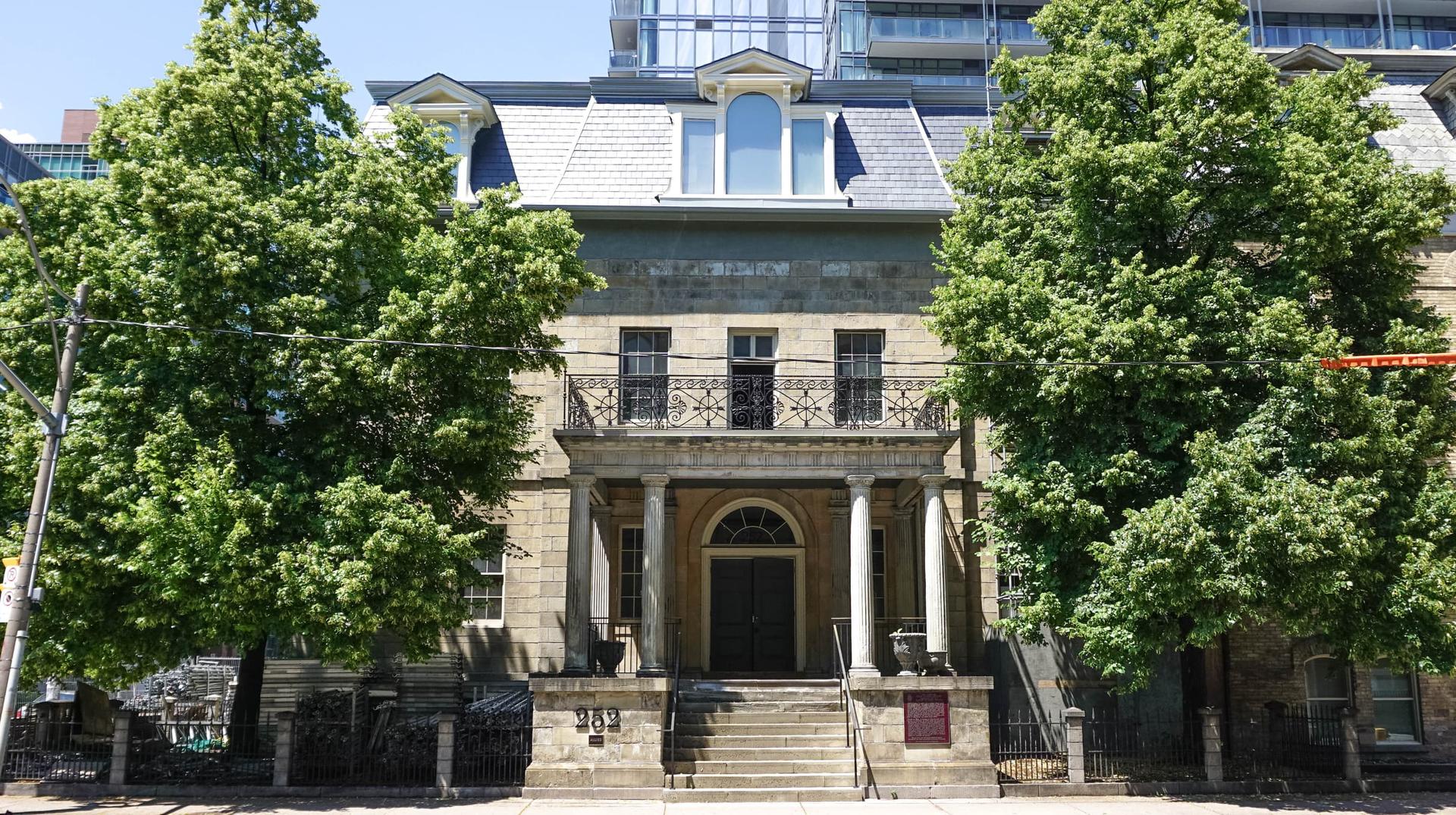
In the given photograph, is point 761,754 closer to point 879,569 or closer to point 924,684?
point 924,684

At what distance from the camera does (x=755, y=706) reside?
17938 mm

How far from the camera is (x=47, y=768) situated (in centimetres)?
1639

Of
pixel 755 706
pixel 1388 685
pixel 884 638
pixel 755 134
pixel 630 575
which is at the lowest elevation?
pixel 755 706

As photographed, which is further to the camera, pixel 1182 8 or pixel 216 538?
pixel 1182 8

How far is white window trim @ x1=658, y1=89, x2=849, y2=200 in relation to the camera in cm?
2144

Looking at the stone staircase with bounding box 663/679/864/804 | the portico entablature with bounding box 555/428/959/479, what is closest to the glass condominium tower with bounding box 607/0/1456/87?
the portico entablature with bounding box 555/428/959/479

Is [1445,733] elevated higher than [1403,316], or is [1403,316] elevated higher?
[1403,316]

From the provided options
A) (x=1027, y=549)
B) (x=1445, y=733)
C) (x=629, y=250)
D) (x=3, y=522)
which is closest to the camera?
(x=3, y=522)

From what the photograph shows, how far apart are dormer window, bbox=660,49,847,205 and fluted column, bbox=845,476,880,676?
6.62 meters

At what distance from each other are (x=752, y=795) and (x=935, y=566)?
488 centimetres

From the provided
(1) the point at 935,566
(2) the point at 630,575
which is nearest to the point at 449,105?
(2) the point at 630,575

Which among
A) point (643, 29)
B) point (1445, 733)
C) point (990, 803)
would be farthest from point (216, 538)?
point (643, 29)

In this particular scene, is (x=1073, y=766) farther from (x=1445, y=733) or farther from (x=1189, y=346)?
(x=1445, y=733)

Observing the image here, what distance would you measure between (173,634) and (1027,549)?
42.7 ft
